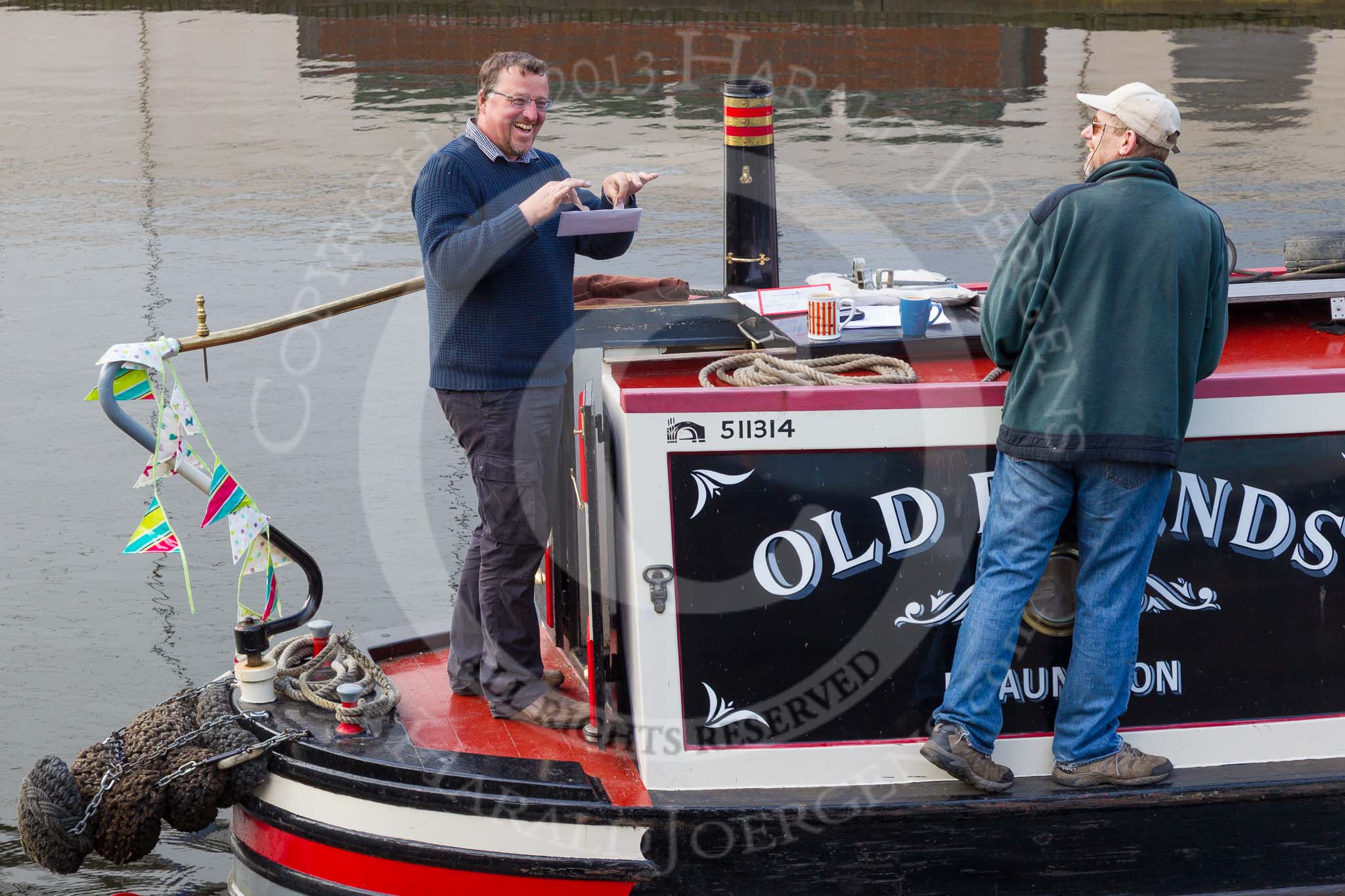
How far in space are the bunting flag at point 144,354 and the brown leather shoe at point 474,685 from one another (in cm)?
129

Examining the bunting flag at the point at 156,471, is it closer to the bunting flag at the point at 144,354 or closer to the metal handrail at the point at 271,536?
the metal handrail at the point at 271,536

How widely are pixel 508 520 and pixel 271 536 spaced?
2.85 feet

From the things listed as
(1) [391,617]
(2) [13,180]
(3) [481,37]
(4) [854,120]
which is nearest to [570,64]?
(3) [481,37]

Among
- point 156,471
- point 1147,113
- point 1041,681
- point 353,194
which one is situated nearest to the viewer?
point 1147,113

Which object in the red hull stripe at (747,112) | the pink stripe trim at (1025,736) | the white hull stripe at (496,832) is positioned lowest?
the white hull stripe at (496,832)

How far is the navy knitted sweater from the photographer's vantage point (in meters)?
4.04

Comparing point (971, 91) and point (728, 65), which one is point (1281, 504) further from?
point (728, 65)

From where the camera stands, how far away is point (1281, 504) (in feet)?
13.4

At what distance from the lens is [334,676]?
4.58m

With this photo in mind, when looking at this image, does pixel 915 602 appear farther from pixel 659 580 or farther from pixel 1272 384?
pixel 1272 384

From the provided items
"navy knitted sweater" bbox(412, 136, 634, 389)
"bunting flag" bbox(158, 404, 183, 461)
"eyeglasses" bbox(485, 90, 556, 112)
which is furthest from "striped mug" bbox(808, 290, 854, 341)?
"bunting flag" bbox(158, 404, 183, 461)

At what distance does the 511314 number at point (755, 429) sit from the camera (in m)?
3.89

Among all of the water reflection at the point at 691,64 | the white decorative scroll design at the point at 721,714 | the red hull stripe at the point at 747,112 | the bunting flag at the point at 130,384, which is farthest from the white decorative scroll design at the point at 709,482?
the water reflection at the point at 691,64

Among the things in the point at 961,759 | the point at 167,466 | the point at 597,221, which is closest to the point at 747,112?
the point at 597,221
